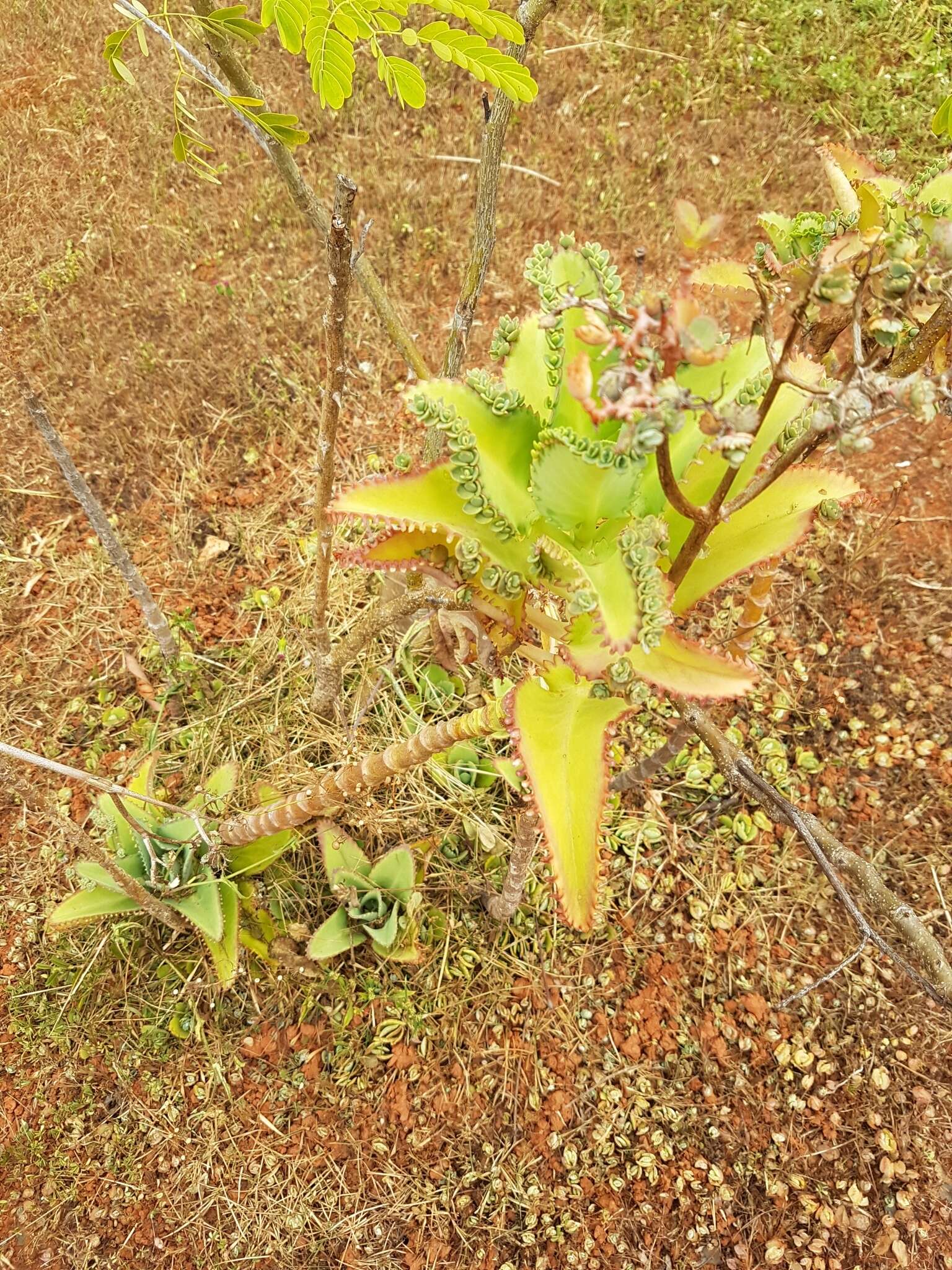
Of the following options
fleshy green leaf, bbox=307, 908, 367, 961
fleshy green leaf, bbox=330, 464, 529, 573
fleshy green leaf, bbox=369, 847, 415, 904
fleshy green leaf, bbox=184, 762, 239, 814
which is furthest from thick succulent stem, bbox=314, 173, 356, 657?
fleshy green leaf, bbox=307, 908, 367, 961

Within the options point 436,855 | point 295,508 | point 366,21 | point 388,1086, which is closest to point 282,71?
point 295,508

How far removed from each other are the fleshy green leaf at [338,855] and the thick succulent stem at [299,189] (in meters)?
0.93

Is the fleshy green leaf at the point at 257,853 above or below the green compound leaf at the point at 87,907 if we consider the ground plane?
below

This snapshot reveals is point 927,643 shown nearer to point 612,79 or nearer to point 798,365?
point 798,365

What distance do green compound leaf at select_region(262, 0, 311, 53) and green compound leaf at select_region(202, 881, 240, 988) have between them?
1.41m

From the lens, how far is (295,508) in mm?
2555

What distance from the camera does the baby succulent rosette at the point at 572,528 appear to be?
0.82m

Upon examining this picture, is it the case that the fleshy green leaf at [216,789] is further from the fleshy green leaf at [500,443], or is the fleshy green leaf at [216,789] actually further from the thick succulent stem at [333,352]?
the fleshy green leaf at [500,443]

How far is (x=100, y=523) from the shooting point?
1.75 meters

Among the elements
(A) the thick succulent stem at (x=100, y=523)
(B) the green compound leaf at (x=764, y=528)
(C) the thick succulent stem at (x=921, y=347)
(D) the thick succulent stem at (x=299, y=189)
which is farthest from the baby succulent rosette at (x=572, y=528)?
(A) the thick succulent stem at (x=100, y=523)

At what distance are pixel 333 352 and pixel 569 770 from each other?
714 mm

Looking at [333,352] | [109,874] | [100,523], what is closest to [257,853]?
[109,874]

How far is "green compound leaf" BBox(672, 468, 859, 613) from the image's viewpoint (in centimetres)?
95

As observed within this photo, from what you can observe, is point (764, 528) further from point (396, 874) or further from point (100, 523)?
point (100, 523)
